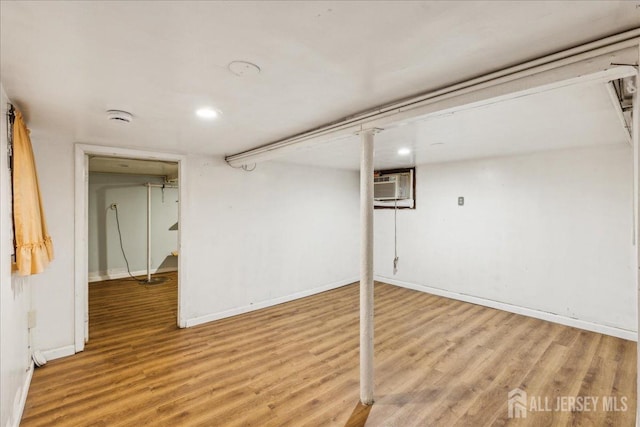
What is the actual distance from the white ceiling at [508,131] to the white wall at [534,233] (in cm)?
33

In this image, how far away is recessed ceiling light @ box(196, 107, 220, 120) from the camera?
209cm

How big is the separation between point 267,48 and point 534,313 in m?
4.44

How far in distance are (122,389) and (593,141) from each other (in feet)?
16.6

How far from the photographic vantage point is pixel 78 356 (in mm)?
2854

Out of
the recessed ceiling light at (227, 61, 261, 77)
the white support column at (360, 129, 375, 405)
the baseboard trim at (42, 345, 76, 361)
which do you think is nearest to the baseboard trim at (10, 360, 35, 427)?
the baseboard trim at (42, 345, 76, 361)

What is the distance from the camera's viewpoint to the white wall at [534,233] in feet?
10.9

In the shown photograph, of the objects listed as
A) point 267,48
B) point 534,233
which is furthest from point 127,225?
point 534,233

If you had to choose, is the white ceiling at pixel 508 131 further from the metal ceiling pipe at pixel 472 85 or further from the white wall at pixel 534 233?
the white wall at pixel 534 233

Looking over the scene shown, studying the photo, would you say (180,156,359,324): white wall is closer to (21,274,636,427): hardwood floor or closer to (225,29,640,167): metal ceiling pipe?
(21,274,636,427): hardwood floor

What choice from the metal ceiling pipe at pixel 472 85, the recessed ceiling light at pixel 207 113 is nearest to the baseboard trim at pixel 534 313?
the metal ceiling pipe at pixel 472 85

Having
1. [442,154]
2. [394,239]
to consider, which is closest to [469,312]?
[394,239]

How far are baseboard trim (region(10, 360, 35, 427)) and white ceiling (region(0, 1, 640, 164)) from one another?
79.5 inches

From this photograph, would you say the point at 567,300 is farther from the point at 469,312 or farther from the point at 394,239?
the point at 394,239

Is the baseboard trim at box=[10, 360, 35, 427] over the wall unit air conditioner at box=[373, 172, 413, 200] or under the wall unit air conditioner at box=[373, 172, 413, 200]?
under
